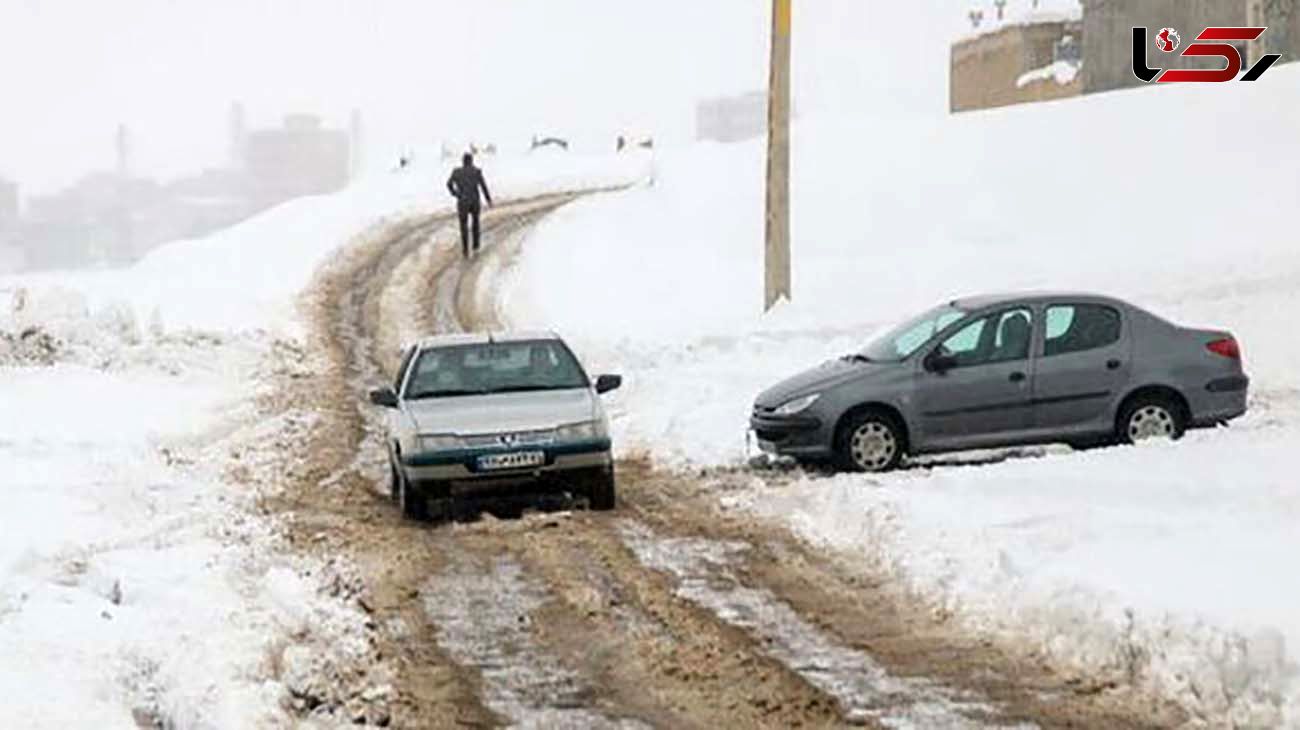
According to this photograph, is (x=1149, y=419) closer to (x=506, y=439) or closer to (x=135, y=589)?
(x=506, y=439)

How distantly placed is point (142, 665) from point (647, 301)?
2162 centimetres

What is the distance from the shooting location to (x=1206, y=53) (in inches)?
1478

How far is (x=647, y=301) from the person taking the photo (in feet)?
96.8

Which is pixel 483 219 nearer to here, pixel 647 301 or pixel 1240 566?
pixel 647 301

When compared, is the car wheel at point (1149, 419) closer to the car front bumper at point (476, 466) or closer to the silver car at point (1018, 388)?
the silver car at point (1018, 388)

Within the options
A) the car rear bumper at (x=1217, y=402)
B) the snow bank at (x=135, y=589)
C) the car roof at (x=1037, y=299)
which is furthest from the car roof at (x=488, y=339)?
the car rear bumper at (x=1217, y=402)

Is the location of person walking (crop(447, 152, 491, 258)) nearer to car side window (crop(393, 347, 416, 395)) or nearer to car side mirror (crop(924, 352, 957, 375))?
car side window (crop(393, 347, 416, 395))

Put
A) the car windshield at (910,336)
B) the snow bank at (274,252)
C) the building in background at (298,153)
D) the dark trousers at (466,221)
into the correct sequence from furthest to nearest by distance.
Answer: the building in background at (298,153), the dark trousers at (466,221), the snow bank at (274,252), the car windshield at (910,336)

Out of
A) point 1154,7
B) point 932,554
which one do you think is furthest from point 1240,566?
point 1154,7

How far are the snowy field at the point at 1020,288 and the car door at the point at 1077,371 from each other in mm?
616

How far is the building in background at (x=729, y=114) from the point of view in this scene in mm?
112500

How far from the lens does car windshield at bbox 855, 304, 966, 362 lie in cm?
1575

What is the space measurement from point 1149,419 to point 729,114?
353 ft

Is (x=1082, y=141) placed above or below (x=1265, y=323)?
above
